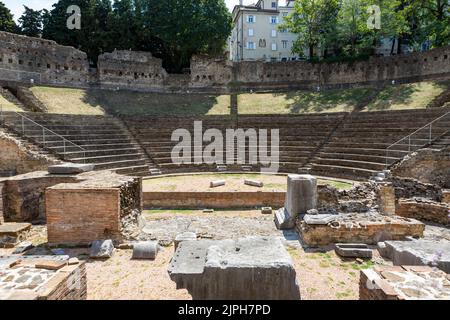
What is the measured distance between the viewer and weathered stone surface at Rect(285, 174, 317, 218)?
848cm

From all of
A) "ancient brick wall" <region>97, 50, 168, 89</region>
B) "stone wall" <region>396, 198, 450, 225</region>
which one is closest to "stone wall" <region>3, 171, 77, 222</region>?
"stone wall" <region>396, 198, 450, 225</region>

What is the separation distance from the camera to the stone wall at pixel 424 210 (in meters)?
8.65

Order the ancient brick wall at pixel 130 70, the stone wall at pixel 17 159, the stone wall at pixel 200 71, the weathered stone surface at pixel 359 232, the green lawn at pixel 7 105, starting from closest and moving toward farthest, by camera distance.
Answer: the weathered stone surface at pixel 359 232 → the stone wall at pixel 17 159 → the green lawn at pixel 7 105 → the stone wall at pixel 200 71 → the ancient brick wall at pixel 130 70

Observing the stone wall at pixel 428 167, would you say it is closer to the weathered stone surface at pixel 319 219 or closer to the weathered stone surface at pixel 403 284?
the weathered stone surface at pixel 319 219

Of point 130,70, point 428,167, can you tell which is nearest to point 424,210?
point 428,167

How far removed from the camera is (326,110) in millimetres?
22109

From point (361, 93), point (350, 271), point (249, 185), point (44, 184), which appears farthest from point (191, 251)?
point (361, 93)

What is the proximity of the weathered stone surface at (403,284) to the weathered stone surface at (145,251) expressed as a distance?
4.28 m

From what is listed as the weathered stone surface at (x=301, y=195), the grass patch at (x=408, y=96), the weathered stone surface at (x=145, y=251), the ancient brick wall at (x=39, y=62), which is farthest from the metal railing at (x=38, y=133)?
the grass patch at (x=408, y=96)

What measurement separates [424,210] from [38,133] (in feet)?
58.6

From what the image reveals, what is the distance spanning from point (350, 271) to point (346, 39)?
31.2 meters

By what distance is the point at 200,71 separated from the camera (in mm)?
30062

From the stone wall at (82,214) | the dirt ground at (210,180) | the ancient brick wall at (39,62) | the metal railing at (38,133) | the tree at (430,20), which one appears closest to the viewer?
the stone wall at (82,214)

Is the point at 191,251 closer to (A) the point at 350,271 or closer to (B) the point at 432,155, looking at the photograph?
(A) the point at 350,271
